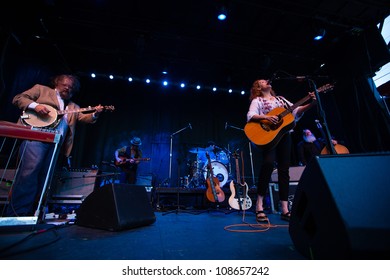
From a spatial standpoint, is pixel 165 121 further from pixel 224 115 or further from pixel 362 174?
pixel 362 174

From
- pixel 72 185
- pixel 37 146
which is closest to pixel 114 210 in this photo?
pixel 37 146

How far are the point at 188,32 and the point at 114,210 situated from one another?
4550mm

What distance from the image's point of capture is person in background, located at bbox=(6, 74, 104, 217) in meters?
2.18

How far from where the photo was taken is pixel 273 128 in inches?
91.4

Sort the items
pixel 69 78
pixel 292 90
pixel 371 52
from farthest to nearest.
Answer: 1. pixel 292 90
2. pixel 371 52
3. pixel 69 78

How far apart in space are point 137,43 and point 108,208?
431 centimetres

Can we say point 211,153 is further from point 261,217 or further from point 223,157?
point 261,217

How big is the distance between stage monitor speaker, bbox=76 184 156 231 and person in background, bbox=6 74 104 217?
2.61ft

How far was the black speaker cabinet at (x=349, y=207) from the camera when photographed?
0.65m

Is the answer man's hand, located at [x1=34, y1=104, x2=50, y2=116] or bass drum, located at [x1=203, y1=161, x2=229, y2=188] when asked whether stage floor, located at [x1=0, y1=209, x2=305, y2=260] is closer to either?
man's hand, located at [x1=34, y1=104, x2=50, y2=116]

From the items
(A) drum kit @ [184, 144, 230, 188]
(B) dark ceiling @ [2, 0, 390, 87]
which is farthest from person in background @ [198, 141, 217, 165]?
(B) dark ceiling @ [2, 0, 390, 87]

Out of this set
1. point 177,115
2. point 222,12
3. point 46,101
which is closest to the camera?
point 46,101

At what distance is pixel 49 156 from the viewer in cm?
252
